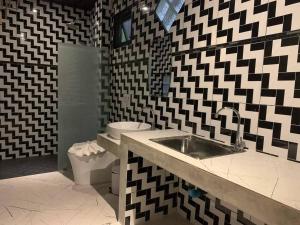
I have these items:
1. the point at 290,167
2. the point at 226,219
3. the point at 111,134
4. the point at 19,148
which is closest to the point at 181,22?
the point at 111,134

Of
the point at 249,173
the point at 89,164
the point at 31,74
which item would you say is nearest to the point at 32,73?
the point at 31,74

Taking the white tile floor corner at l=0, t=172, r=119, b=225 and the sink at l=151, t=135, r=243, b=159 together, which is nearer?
the sink at l=151, t=135, r=243, b=159

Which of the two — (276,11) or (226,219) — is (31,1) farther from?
(226,219)

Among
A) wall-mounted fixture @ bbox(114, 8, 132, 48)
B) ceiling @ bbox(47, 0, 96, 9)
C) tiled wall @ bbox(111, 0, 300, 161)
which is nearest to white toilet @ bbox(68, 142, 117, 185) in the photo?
tiled wall @ bbox(111, 0, 300, 161)

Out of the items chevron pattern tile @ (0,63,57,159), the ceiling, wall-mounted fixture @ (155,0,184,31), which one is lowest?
chevron pattern tile @ (0,63,57,159)

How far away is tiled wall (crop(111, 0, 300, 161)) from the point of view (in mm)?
1461

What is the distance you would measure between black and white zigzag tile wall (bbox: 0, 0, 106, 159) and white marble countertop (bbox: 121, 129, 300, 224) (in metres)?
2.20

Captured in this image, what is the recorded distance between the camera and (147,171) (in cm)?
212

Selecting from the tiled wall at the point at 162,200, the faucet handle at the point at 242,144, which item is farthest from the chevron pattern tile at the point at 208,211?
the faucet handle at the point at 242,144

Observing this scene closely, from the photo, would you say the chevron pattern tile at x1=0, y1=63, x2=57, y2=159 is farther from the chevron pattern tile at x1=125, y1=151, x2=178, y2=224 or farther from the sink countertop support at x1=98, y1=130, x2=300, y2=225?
the sink countertop support at x1=98, y1=130, x2=300, y2=225

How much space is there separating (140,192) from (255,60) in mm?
1375

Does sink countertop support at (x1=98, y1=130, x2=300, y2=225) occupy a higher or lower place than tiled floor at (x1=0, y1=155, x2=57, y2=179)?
higher

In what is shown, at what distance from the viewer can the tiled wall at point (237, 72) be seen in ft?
4.79

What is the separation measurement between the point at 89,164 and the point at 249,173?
205 centimetres
